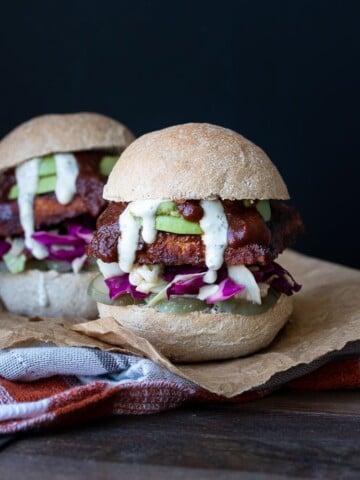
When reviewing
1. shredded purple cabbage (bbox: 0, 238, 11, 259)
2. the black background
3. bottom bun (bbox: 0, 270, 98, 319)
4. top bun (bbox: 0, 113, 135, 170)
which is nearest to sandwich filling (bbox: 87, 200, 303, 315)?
bottom bun (bbox: 0, 270, 98, 319)

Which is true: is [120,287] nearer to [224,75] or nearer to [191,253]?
[191,253]

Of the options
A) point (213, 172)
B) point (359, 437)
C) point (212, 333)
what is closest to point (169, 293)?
point (212, 333)

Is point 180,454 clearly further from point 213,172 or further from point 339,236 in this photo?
point 339,236

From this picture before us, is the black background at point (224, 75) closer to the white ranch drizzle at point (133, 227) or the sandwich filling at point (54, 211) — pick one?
the sandwich filling at point (54, 211)

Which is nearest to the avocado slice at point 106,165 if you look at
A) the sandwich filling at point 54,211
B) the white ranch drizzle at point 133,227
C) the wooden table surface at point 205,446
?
the sandwich filling at point 54,211

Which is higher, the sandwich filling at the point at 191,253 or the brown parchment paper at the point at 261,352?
the sandwich filling at the point at 191,253

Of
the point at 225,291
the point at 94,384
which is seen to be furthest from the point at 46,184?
the point at 94,384

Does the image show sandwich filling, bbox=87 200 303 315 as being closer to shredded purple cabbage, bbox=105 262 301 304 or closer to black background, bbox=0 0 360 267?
shredded purple cabbage, bbox=105 262 301 304
